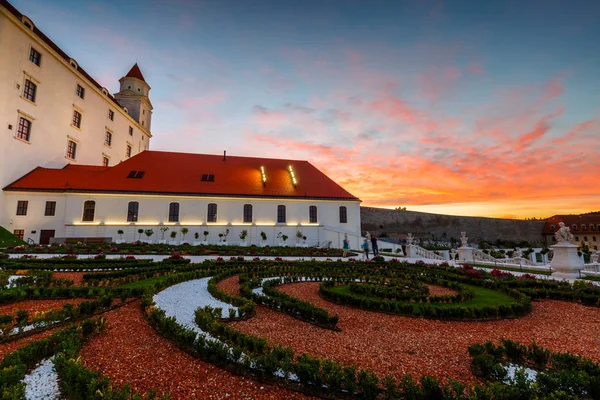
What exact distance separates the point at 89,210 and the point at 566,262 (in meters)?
39.8

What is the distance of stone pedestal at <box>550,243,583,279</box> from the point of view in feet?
46.2

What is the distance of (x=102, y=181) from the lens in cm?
3153

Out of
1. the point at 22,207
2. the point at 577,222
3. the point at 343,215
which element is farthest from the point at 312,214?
the point at 577,222

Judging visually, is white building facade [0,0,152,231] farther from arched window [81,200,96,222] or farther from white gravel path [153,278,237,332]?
white gravel path [153,278,237,332]

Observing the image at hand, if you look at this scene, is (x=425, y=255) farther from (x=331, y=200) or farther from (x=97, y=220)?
(x=97, y=220)

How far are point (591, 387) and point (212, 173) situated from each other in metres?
36.9

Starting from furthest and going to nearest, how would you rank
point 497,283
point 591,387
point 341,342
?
point 497,283 → point 341,342 → point 591,387

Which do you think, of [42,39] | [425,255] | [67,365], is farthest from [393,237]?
[42,39]

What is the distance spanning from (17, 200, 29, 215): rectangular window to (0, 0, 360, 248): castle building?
0.10m

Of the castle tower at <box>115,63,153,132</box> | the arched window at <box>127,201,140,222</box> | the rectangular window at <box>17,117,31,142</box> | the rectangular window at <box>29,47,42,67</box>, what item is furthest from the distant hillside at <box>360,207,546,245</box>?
the rectangular window at <box>29,47,42,67</box>

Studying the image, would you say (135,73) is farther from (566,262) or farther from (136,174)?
(566,262)

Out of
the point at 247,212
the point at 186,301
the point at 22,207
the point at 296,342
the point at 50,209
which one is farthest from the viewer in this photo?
the point at 247,212

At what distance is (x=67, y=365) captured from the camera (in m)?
4.11

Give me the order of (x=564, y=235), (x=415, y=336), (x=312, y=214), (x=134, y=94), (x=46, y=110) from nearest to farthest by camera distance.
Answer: (x=415, y=336)
(x=564, y=235)
(x=46, y=110)
(x=312, y=214)
(x=134, y=94)
